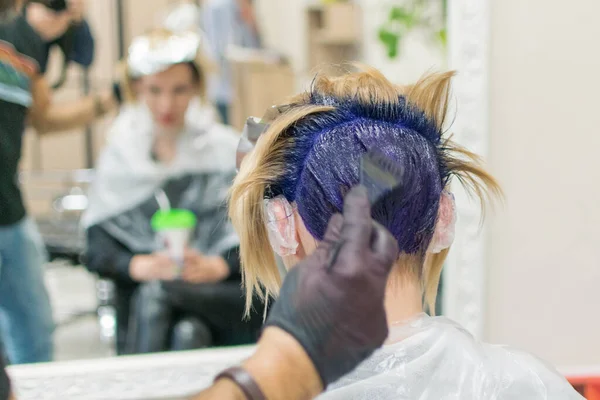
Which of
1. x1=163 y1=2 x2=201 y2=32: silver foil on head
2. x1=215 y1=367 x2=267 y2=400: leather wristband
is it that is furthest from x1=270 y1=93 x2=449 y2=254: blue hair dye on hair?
x1=163 y1=2 x2=201 y2=32: silver foil on head

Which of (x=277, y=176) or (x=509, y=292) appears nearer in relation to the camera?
(x=277, y=176)

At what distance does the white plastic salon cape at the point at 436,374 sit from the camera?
0.61 metres

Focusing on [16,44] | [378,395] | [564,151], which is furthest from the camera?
[564,151]

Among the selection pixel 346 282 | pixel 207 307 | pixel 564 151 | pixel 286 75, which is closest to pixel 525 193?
pixel 564 151

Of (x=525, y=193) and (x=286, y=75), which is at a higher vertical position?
(x=286, y=75)

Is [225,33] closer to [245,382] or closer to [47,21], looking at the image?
[47,21]

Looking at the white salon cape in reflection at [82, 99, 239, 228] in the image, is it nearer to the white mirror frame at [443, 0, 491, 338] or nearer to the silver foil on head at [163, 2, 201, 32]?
the silver foil on head at [163, 2, 201, 32]

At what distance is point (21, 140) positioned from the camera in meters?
1.13

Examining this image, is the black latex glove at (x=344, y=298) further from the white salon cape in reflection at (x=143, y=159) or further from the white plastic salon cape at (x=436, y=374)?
the white salon cape in reflection at (x=143, y=159)

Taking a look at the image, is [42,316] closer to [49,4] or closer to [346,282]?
[49,4]

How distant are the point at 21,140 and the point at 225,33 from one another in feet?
1.48

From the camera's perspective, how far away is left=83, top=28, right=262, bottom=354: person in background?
1241mm

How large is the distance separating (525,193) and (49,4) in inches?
39.7

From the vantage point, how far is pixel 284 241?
695 millimetres
